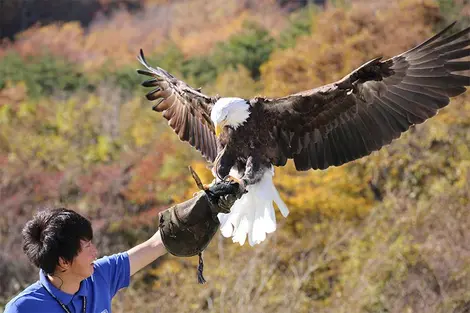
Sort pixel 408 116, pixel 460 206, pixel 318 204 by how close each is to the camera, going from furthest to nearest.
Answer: pixel 318 204 → pixel 460 206 → pixel 408 116

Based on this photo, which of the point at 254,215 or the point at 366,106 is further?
the point at 366,106

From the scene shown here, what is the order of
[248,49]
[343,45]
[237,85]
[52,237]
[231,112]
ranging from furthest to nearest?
[248,49]
[237,85]
[343,45]
[231,112]
[52,237]

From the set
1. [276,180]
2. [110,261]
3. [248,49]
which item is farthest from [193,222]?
[248,49]

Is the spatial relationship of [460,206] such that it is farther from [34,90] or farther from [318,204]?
[34,90]

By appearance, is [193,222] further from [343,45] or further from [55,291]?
[343,45]

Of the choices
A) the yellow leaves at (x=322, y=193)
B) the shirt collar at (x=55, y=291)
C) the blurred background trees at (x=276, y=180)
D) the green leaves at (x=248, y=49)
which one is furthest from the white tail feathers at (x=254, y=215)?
the green leaves at (x=248, y=49)

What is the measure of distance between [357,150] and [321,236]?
5.30 meters

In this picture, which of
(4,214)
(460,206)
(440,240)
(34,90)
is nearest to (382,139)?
(440,240)

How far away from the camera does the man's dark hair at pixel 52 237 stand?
2.47m

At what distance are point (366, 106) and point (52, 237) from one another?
2.44 m

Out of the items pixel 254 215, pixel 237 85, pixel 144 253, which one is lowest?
pixel 237 85

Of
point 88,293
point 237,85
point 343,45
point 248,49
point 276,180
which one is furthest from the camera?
point 248,49

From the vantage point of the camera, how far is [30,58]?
19484 millimetres

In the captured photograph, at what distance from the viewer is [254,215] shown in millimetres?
4266
